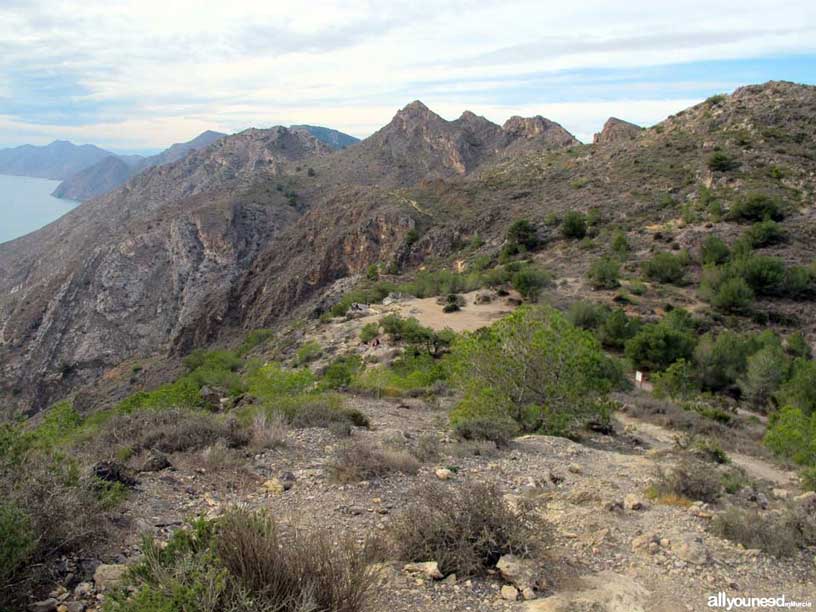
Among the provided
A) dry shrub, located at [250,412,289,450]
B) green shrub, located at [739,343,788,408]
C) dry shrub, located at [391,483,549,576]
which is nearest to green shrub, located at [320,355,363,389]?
dry shrub, located at [250,412,289,450]

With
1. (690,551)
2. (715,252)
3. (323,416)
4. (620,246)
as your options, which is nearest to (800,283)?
(715,252)

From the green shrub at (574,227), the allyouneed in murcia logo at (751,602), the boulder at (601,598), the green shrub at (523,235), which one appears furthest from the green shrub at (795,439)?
the green shrub at (523,235)

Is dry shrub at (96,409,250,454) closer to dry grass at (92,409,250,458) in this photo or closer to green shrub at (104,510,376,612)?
dry grass at (92,409,250,458)

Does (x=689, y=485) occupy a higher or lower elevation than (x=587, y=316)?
higher

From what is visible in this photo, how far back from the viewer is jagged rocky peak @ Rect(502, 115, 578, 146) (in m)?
71.6

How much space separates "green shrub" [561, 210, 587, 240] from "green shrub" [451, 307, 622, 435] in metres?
25.8

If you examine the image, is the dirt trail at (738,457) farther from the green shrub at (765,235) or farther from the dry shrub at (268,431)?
the green shrub at (765,235)

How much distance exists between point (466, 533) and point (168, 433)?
427 centimetres

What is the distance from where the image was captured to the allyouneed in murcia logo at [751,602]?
176 inches

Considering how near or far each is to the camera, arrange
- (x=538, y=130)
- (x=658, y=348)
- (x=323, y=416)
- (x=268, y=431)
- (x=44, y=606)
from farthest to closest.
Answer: (x=538, y=130) < (x=658, y=348) < (x=323, y=416) < (x=268, y=431) < (x=44, y=606)

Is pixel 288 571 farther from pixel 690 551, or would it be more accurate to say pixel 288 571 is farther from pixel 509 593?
pixel 690 551

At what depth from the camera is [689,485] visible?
6.82 metres

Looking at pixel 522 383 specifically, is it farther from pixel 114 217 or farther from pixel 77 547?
pixel 114 217

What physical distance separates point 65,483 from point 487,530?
11.1 feet
